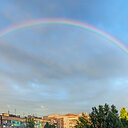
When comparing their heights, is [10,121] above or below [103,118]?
below

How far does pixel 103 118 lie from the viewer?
30.4 meters

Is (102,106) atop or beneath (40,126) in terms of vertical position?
atop

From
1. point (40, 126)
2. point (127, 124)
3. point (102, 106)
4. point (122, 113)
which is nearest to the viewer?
point (102, 106)

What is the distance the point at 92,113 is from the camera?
104 feet

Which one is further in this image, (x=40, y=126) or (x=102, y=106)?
(x=40, y=126)

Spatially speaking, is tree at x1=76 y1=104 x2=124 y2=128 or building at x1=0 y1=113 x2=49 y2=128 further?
building at x1=0 y1=113 x2=49 y2=128

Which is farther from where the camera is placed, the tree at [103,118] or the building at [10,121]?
the building at [10,121]

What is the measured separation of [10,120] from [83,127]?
99.2m

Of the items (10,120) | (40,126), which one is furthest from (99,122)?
(40,126)

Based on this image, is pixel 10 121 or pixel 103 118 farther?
pixel 10 121

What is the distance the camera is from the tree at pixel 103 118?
2959 centimetres

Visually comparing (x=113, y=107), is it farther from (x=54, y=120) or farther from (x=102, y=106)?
(x=54, y=120)

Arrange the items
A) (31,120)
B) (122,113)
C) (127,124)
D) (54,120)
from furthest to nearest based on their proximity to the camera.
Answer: (54,120)
(31,120)
(122,113)
(127,124)

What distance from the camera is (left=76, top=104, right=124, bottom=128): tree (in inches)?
1165
